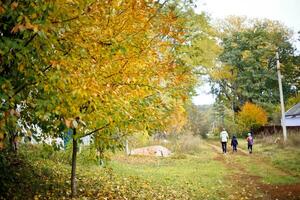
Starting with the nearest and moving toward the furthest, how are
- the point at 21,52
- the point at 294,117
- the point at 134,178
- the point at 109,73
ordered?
the point at 21,52 < the point at 109,73 < the point at 134,178 < the point at 294,117

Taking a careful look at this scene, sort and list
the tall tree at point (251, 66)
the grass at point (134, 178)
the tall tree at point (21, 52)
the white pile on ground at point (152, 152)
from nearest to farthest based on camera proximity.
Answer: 1. the tall tree at point (21, 52)
2. the grass at point (134, 178)
3. the white pile on ground at point (152, 152)
4. the tall tree at point (251, 66)

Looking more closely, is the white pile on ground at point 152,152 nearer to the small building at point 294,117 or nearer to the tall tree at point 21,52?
the tall tree at point 21,52

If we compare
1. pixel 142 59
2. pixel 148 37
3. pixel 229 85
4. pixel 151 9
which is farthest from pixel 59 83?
pixel 229 85

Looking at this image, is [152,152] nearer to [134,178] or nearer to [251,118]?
[134,178]

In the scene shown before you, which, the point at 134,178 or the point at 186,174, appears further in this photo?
the point at 186,174

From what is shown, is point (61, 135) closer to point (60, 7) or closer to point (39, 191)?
point (39, 191)

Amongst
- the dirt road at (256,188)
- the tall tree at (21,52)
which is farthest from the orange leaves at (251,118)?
the tall tree at (21,52)

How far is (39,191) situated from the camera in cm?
905

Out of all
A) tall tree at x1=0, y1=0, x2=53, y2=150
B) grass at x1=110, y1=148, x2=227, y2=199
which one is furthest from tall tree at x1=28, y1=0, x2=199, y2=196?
grass at x1=110, y1=148, x2=227, y2=199

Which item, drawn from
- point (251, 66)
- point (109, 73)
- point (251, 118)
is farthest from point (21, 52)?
point (251, 66)

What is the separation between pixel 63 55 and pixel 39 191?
4.68 meters

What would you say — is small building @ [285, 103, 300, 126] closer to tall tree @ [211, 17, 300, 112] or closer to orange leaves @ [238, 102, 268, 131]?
orange leaves @ [238, 102, 268, 131]

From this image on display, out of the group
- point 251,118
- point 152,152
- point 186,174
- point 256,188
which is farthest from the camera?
point 251,118

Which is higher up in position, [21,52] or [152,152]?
[21,52]
